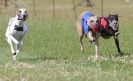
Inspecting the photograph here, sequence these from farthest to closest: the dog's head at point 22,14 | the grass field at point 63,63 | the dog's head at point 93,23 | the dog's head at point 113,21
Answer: the dog's head at point 113,21, the dog's head at point 93,23, the dog's head at point 22,14, the grass field at point 63,63

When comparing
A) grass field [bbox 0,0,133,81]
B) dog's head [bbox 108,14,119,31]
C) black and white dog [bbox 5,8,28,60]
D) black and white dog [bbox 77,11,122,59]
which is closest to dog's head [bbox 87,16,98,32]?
black and white dog [bbox 77,11,122,59]

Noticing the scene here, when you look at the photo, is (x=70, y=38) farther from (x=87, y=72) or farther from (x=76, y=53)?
(x=87, y=72)

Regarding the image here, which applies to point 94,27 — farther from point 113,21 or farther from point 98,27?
point 113,21

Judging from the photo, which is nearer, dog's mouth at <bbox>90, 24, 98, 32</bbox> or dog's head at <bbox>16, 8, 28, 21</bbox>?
dog's head at <bbox>16, 8, 28, 21</bbox>

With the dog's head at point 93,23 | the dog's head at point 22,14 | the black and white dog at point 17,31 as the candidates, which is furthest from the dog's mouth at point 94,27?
the dog's head at point 22,14

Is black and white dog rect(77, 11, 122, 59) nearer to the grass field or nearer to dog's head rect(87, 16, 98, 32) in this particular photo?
dog's head rect(87, 16, 98, 32)

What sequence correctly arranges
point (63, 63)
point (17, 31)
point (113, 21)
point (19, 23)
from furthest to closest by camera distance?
point (113, 21)
point (17, 31)
point (19, 23)
point (63, 63)

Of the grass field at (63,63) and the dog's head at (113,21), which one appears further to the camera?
the dog's head at (113,21)

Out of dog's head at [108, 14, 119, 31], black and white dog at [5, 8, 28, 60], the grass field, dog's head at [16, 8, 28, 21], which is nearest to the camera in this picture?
the grass field

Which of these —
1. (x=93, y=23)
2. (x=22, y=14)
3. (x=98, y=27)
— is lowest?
(x=98, y=27)

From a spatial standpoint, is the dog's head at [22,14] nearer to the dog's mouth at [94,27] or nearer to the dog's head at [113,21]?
the dog's mouth at [94,27]

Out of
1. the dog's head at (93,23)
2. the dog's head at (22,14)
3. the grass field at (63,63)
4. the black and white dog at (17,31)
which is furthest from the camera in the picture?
the dog's head at (93,23)

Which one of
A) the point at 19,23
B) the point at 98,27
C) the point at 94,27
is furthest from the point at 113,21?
the point at 19,23

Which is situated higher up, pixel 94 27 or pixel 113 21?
pixel 113 21
